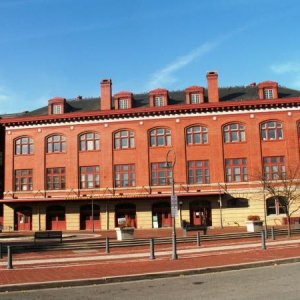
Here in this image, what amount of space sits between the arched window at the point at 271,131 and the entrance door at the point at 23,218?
26.4 metres

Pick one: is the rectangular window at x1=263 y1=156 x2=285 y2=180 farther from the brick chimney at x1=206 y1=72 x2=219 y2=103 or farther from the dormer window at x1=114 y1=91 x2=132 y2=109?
the dormer window at x1=114 y1=91 x2=132 y2=109

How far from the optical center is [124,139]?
50281 mm

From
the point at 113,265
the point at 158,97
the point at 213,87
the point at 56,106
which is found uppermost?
the point at 213,87

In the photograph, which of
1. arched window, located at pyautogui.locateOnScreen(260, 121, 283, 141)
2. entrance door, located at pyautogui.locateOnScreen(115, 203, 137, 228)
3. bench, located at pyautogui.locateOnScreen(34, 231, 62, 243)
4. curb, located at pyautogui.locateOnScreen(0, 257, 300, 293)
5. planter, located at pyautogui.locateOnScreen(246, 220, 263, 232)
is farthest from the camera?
entrance door, located at pyautogui.locateOnScreen(115, 203, 137, 228)

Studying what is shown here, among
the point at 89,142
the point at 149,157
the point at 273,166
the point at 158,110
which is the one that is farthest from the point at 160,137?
the point at 273,166

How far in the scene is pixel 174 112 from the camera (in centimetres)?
4922

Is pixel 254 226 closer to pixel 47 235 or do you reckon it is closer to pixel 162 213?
pixel 162 213

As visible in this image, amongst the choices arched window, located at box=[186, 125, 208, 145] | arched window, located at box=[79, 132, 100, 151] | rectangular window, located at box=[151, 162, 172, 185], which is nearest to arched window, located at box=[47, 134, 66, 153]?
arched window, located at box=[79, 132, 100, 151]

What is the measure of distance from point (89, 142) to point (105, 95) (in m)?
5.47

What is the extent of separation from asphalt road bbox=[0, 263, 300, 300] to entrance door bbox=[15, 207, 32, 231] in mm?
Answer: 39179

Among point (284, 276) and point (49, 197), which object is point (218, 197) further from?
point (284, 276)

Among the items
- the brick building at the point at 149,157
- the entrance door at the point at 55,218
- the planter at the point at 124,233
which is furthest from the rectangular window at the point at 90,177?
the planter at the point at 124,233

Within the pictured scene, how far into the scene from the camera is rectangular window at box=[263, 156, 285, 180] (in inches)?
1860

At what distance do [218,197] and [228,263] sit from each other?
102 feet
